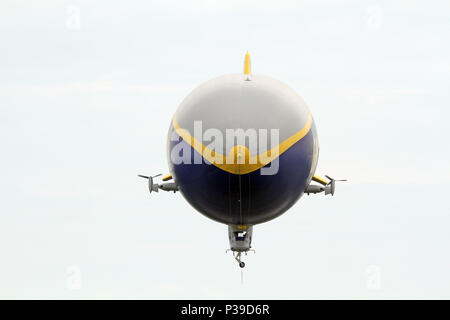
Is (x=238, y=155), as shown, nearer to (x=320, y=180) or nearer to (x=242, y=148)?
(x=242, y=148)

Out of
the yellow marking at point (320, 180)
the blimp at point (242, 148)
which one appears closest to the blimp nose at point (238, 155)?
the blimp at point (242, 148)

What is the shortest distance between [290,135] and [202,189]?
13.9 feet

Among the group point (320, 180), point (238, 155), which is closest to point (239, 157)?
point (238, 155)

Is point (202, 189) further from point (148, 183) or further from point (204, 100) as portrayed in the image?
point (148, 183)

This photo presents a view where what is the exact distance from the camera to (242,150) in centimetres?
3931

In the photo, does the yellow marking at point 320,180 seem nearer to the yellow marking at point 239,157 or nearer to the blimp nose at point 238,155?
the yellow marking at point 239,157

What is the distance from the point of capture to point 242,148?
39312 mm

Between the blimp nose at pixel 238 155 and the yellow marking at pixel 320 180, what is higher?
the blimp nose at pixel 238 155

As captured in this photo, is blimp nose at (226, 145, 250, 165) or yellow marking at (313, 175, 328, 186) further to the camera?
yellow marking at (313, 175, 328, 186)

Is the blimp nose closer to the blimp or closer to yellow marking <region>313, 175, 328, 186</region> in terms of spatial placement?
the blimp

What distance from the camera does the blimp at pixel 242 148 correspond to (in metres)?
39.6

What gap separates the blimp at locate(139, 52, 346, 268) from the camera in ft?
130

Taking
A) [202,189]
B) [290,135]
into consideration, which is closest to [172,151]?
[202,189]

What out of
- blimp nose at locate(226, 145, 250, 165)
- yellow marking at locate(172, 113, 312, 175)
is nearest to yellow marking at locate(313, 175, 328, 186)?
yellow marking at locate(172, 113, 312, 175)
